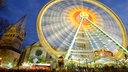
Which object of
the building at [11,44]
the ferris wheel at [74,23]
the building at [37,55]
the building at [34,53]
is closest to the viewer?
the ferris wheel at [74,23]

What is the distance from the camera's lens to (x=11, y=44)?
7444cm

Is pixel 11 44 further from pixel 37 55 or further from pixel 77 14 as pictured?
pixel 77 14

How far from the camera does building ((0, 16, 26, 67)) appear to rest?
6322 centimetres

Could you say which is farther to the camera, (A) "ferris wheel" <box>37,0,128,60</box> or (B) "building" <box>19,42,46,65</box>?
(B) "building" <box>19,42,46,65</box>

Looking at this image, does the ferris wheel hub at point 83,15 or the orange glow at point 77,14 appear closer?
the orange glow at point 77,14

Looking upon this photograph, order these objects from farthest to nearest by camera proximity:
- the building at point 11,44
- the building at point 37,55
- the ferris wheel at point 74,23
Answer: the building at point 11,44, the building at point 37,55, the ferris wheel at point 74,23

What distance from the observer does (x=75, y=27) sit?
33312 mm

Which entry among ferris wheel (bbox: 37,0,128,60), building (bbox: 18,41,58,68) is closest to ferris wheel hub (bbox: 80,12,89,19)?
ferris wheel (bbox: 37,0,128,60)

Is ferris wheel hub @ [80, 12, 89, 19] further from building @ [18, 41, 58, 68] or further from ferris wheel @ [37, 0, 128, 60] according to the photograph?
building @ [18, 41, 58, 68]

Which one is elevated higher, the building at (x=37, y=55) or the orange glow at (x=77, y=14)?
the orange glow at (x=77, y=14)

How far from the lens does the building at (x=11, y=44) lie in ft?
207

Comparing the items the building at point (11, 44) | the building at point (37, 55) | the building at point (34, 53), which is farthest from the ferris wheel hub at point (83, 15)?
the building at point (11, 44)

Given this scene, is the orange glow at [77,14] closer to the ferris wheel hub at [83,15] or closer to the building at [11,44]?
the ferris wheel hub at [83,15]

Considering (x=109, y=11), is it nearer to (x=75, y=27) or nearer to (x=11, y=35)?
(x=75, y=27)
